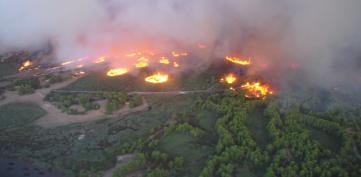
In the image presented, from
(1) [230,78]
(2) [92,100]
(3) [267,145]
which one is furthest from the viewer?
(1) [230,78]

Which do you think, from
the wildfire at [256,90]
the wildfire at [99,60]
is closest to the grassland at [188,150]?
the wildfire at [256,90]

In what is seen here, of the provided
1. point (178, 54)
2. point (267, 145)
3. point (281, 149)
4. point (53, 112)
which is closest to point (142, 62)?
point (178, 54)

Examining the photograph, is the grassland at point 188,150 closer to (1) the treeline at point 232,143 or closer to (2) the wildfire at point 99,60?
(1) the treeline at point 232,143

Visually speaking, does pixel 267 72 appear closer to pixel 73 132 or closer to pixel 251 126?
pixel 251 126

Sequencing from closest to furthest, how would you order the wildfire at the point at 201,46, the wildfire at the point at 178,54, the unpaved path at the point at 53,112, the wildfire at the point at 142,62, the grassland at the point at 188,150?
1. the grassland at the point at 188,150
2. the unpaved path at the point at 53,112
3. the wildfire at the point at 142,62
4. the wildfire at the point at 178,54
5. the wildfire at the point at 201,46

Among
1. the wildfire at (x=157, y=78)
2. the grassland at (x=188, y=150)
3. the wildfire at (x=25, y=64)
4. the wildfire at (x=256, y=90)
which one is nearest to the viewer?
the grassland at (x=188, y=150)

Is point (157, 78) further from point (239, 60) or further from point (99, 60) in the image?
point (239, 60)

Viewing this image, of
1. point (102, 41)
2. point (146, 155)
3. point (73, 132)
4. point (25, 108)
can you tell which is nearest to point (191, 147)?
point (146, 155)
